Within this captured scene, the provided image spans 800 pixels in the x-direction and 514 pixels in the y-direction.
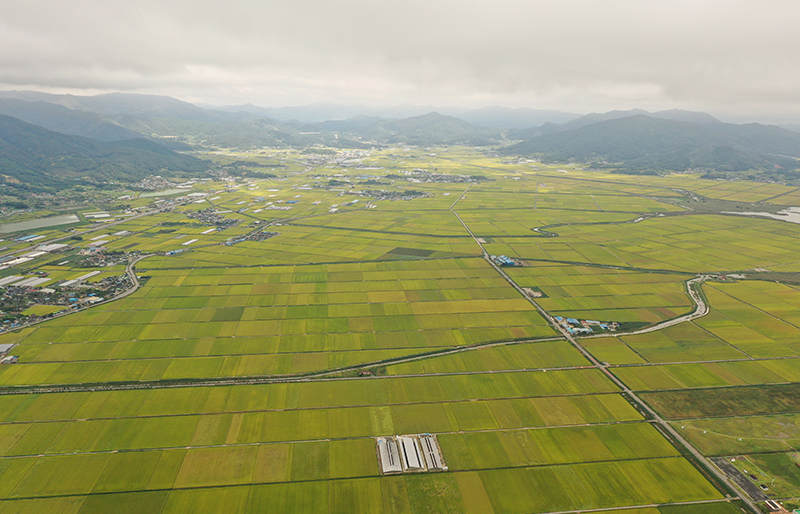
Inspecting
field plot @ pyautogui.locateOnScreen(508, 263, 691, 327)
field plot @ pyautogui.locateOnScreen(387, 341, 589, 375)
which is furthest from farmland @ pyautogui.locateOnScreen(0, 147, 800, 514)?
field plot @ pyautogui.locateOnScreen(508, 263, 691, 327)

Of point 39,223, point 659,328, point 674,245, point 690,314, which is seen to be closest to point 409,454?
point 659,328

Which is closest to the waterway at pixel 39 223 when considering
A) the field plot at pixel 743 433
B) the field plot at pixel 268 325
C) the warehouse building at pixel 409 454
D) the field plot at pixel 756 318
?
the field plot at pixel 268 325

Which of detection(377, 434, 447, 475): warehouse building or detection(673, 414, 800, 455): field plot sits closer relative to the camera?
detection(377, 434, 447, 475): warehouse building

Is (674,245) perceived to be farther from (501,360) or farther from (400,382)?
(400,382)

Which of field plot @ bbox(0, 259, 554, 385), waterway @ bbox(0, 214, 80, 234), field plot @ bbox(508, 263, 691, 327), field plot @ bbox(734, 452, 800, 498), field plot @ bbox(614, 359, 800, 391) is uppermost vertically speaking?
field plot @ bbox(508, 263, 691, 327)

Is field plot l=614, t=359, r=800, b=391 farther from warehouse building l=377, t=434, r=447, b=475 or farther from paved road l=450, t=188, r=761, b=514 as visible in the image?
warehouse building l=377, t=434, r=447, b=475
